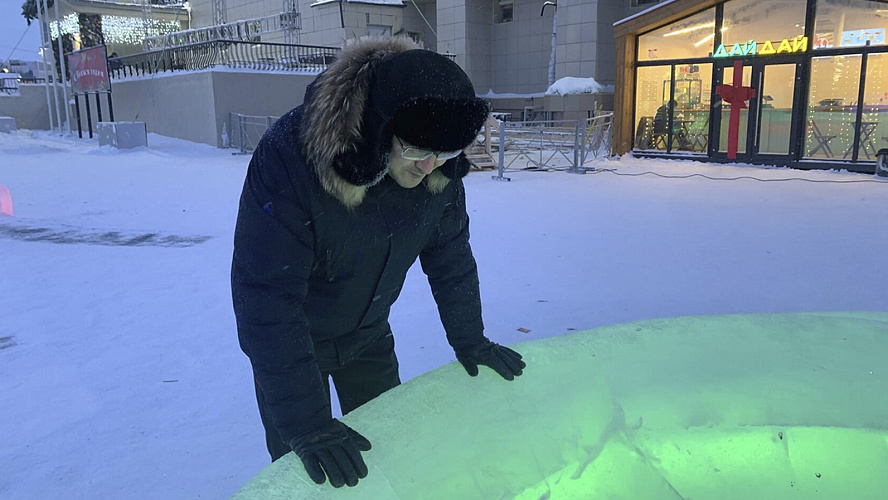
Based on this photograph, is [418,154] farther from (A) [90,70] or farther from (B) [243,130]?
(A) [90,70]

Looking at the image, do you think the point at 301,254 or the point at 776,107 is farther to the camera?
the point at 776,107

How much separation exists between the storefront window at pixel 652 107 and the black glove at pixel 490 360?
1398cm

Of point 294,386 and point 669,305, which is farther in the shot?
point 669,305

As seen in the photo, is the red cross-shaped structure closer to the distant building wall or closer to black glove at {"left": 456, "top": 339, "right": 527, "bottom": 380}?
black glove at {"left": 456, "top": 339, "right": 527, "bottom": 380}

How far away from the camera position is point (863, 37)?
12016 mm

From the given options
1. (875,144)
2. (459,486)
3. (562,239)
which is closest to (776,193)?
(875,144)

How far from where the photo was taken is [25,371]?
3498 millimetres

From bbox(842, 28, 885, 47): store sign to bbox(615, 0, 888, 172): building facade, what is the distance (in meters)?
0.02

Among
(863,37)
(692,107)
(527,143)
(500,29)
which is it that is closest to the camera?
(863,37)

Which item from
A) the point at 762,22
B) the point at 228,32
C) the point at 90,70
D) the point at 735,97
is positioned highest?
the point at 228,32

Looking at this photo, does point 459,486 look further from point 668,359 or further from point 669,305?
point 669,305

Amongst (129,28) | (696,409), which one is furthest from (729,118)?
(129,28)

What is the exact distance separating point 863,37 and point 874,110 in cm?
139

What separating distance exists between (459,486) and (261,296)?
0.75m
